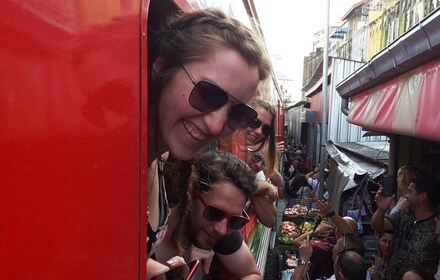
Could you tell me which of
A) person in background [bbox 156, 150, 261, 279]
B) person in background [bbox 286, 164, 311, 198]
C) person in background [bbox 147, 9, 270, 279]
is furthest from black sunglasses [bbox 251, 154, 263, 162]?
person in background [bbox 286, 164, 311, 198]

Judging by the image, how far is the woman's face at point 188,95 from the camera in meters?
1.06

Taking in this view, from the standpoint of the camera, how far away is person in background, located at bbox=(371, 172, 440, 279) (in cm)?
329

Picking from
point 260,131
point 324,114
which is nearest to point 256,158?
point 260,131

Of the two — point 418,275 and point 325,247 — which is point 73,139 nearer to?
point 418,275

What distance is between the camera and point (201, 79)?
41.5 inches

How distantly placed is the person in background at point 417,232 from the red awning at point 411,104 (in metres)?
0.74

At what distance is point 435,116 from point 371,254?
4090mm

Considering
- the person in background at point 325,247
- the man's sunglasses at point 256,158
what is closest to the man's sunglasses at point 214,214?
the man's sunglasses at point 256,158

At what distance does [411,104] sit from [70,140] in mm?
2102

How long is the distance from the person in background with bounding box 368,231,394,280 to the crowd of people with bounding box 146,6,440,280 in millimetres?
14

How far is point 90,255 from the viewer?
0.78m

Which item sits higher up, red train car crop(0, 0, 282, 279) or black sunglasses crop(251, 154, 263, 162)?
red train car crop(0, 0, 282, 279)

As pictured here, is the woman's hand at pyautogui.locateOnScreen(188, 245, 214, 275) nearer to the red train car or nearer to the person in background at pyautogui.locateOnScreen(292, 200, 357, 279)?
the red train car

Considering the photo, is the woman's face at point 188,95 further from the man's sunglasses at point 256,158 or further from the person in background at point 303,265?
the person in background at point 303,265
